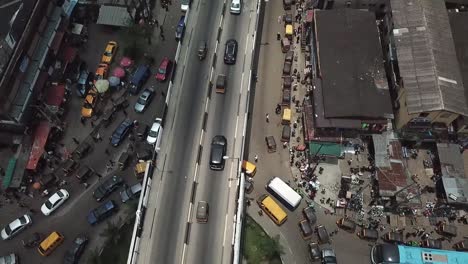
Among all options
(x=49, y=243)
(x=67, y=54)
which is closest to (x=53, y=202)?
(x=49, y=243)

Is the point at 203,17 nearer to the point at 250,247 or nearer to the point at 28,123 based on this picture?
the point at 28,123

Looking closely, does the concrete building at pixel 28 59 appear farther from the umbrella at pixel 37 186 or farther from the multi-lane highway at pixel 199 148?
the multi-lane highway at pixel 199 148

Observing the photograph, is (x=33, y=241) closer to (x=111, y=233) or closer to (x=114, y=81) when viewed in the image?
(x=111, y=233)

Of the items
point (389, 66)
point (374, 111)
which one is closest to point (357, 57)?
point (389, 66)

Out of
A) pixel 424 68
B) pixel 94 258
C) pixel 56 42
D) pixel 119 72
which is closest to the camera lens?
pixel 94 258

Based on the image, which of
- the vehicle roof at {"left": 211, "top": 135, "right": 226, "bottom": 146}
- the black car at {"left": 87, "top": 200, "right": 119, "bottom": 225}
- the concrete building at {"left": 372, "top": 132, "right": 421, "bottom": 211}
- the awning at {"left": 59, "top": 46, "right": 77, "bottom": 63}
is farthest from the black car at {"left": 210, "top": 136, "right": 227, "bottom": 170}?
the awning at {"left": 59, "top": 46, "right": 77, "bottom": 63}

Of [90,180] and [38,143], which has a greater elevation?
[38,143]

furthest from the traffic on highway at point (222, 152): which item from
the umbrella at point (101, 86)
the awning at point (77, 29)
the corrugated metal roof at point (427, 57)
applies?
the awning at point (77, 29)
